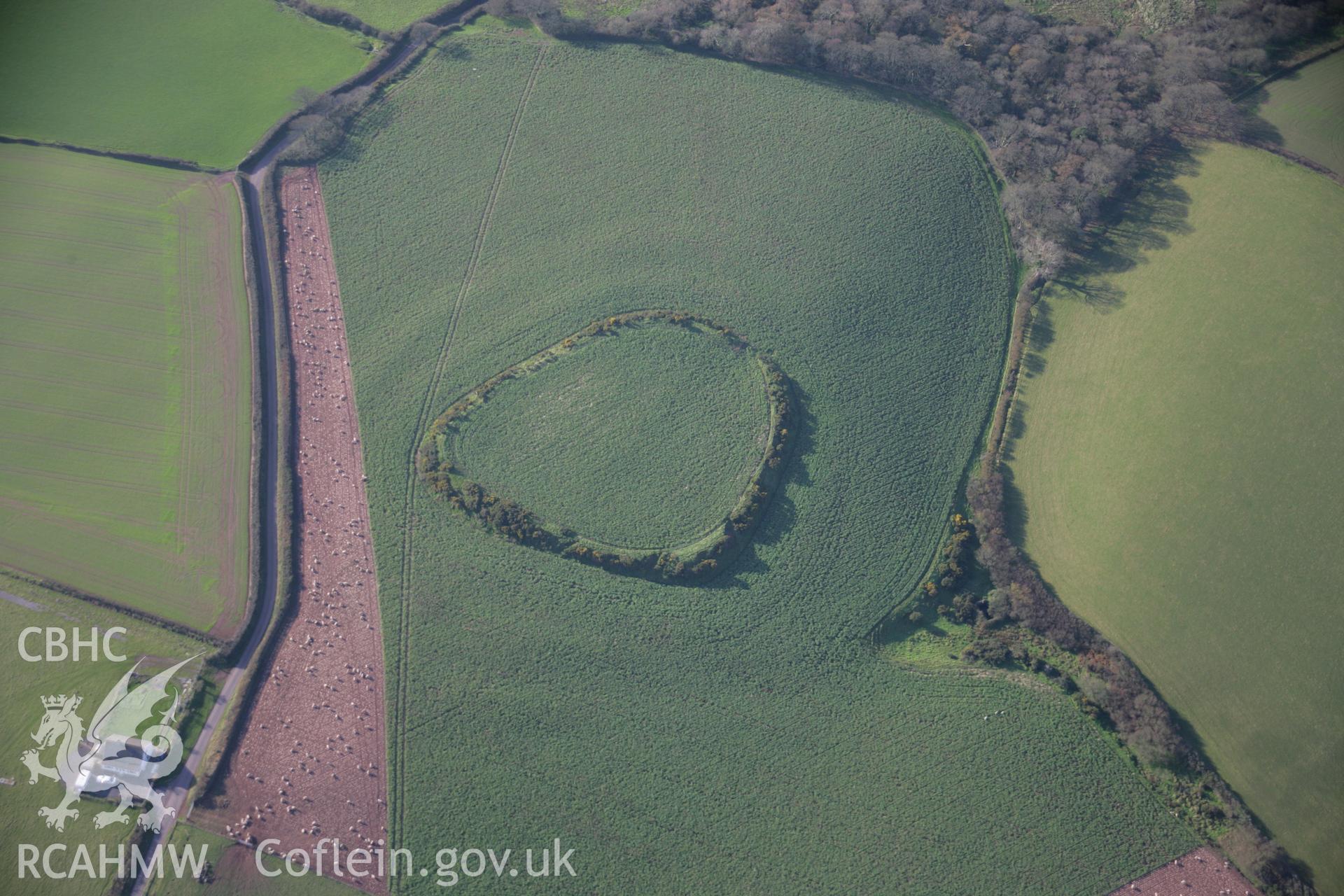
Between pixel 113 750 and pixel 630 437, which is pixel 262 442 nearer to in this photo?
pixel 113 750

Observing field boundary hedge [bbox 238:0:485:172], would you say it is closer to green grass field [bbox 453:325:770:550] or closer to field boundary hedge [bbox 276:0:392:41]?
field boundary hedge [bbox 276:0:392:41]

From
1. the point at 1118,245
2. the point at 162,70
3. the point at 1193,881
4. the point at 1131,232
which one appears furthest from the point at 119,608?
the point at 1131,232

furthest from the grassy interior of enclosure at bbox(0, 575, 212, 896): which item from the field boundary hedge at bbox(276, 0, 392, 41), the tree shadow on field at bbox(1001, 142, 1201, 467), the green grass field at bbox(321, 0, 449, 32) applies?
the tree shadow on field at bbox(1001, 142, 1201, 467)

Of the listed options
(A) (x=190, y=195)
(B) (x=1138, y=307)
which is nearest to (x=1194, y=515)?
(B) (x=1138, y=307)

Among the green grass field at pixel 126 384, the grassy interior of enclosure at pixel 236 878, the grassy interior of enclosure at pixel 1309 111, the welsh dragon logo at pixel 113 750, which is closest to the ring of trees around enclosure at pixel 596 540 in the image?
the green grass field at pixel 126 384

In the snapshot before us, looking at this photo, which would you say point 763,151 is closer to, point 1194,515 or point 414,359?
point 414,359
